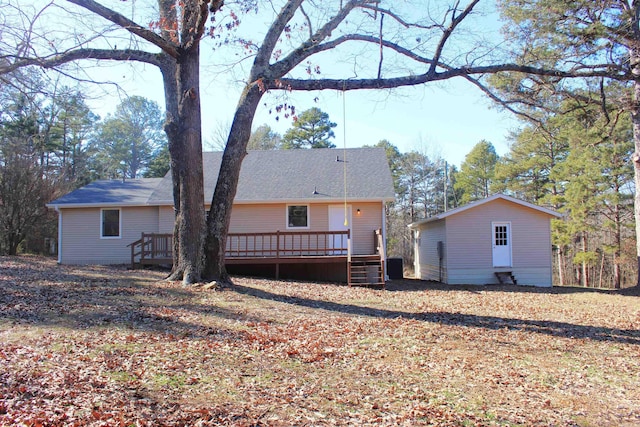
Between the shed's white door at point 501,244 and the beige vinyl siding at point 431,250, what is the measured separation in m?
1.87

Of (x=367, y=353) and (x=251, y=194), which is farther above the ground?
(x=251, y=194)

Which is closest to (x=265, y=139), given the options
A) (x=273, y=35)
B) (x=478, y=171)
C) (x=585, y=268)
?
(x=478, y=171)

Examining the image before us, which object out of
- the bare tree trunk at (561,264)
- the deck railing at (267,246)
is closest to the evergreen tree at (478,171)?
the bare tree trunk at (561,264)

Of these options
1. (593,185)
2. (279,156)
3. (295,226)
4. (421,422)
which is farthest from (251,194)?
(593,185)

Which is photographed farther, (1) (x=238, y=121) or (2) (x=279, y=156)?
(2) (x=279, y=156)

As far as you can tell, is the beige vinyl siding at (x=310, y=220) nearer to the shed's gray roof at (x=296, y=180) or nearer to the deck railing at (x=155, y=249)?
the shed's gray roof at (x=296, y=180)

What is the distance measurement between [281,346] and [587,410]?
3.73m

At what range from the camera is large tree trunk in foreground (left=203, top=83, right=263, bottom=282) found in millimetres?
10727

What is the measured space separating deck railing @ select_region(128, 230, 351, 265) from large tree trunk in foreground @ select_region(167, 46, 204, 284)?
181 inches

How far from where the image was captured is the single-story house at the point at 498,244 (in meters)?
17.9

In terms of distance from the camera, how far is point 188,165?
1071 cm

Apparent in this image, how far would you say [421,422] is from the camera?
14.2 feet

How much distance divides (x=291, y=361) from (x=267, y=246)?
11698 millimetres

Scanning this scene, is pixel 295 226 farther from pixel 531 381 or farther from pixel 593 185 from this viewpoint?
pixel 593 185
